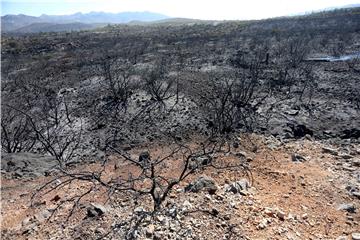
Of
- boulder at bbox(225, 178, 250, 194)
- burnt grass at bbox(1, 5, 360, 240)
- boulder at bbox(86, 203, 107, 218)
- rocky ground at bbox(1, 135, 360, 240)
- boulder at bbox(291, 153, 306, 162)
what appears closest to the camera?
rocky ground at bbox(1, 135, 360, 240)

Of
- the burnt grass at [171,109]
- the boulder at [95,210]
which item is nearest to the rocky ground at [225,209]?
the boulder at [95,210]

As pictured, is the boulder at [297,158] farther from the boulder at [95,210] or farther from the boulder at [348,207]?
the boulder at [95,210]

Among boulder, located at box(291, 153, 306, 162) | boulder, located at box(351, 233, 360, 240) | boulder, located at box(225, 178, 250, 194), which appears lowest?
boulder, located at box(291, 153, 306, 162)

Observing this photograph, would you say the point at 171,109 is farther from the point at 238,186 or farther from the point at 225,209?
the point at 225,209

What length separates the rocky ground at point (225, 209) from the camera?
451 centimetres

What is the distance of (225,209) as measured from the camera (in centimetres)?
489

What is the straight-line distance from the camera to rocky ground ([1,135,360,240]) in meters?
4.51

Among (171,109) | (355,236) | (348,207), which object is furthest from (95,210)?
(171,109)

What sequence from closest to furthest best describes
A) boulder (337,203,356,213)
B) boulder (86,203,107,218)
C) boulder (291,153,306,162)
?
boulder (86,203,107,218) < boulder (337,203,356,213) < boulder (291,153,306,162)

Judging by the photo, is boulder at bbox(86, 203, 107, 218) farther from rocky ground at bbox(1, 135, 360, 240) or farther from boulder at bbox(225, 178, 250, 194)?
boulder at bbox(225, 178, 250, 194)

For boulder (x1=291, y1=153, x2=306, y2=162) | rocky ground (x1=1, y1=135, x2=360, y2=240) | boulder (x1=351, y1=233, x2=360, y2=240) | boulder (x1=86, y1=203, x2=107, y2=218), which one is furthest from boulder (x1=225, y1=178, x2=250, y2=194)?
boulder (x1=86, y1=203, x2=107, y2=218)

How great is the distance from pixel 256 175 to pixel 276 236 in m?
1.72

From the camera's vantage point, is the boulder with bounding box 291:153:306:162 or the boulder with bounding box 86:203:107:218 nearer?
the boulder with bounding box 86:203:107:218

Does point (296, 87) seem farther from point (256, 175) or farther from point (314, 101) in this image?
point (256, 175)
